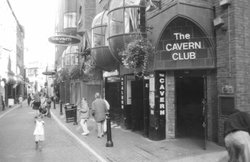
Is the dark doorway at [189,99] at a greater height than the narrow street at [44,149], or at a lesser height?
greater

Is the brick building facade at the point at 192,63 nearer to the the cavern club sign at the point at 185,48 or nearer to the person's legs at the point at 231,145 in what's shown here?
the the cavern club sign at the point at 185,48

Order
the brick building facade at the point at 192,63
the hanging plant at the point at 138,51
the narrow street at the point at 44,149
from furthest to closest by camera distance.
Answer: the hanging plant at the point at 138,51 < the brick building facade at the point at 192,63 < the narrow street at the point at 44,149

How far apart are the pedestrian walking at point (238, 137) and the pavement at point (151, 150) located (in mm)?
2123

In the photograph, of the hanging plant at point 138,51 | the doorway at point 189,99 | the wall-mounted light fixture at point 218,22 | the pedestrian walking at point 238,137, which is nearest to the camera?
the pedestrian walking at point 238,137

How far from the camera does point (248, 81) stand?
25.8 ft

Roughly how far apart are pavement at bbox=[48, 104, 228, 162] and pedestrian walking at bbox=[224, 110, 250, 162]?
212cm

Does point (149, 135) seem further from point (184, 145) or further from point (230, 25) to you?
point (230, 25)

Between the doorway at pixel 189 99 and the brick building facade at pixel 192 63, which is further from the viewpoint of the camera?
the doorway at pixel 189 99

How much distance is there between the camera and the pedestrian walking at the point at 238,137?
15.4 ft

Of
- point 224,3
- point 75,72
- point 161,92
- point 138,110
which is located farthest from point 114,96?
point 224,3

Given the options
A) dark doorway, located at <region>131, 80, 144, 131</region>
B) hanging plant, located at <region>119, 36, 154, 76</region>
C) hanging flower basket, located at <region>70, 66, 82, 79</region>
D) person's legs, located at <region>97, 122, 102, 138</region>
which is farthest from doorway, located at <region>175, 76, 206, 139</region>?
hanging flower basket, located at <region>70, 66, 82, 79</region>

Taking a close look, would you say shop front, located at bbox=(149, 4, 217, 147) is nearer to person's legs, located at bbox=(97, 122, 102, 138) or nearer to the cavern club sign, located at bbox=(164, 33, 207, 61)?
the cavern club sign, located at bbox=(164, 33, 207, 61)

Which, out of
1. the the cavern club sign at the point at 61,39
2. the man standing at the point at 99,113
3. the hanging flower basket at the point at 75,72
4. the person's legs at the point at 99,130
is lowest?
the person's legs at the point at 99,130

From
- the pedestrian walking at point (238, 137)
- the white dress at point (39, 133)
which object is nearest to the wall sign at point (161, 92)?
the white dress at point (39, 133)
